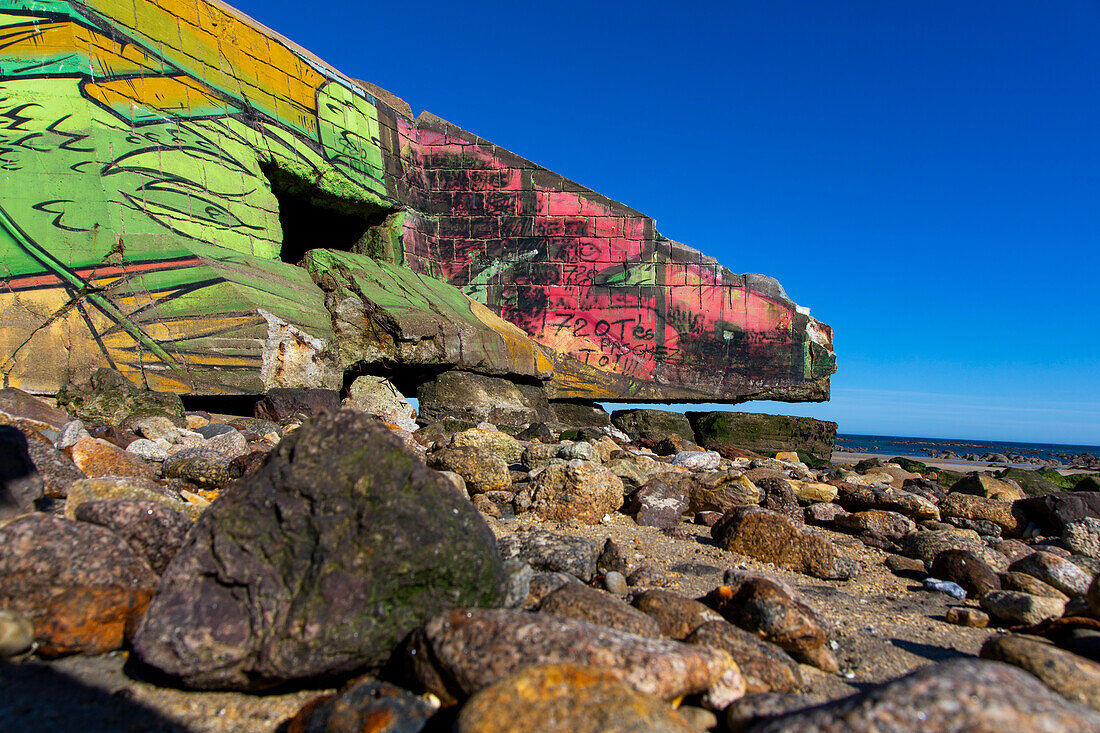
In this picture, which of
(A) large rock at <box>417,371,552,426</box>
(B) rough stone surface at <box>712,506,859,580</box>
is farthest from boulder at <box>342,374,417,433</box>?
(B) rough stone surface at <box>712,506,859,580</box>

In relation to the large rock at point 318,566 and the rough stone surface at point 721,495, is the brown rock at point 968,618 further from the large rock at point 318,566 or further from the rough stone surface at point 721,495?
the large rock at point 318,566

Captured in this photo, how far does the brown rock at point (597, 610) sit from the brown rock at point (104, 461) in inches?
87.0

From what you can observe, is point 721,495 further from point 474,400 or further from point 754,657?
point 474,400

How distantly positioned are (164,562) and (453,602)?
958mm

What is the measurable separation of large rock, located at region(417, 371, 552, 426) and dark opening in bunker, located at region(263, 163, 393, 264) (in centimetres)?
262

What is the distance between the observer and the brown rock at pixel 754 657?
1.65 metres

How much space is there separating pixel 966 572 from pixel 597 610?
78.2 inches

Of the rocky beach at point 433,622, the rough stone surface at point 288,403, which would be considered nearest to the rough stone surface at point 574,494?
the rocky beach at point 433,622

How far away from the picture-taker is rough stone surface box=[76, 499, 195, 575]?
188 cm

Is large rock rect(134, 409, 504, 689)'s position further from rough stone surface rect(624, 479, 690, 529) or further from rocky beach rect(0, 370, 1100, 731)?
rough stone surface rect(624, 479, 690, 529)

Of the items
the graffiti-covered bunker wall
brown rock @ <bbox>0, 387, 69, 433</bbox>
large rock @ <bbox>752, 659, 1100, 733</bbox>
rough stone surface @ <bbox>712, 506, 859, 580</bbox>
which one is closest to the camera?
large rock @ <bbox>752, 659, 1100, 733</bbox>

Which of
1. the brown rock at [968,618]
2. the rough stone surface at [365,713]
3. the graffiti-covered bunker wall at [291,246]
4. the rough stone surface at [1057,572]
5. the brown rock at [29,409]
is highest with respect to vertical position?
the graffiti-covered bunker wall at [291,246]

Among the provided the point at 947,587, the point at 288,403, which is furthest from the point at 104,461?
the point at 947,587

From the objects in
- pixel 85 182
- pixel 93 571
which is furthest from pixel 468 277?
pixel 93 571
